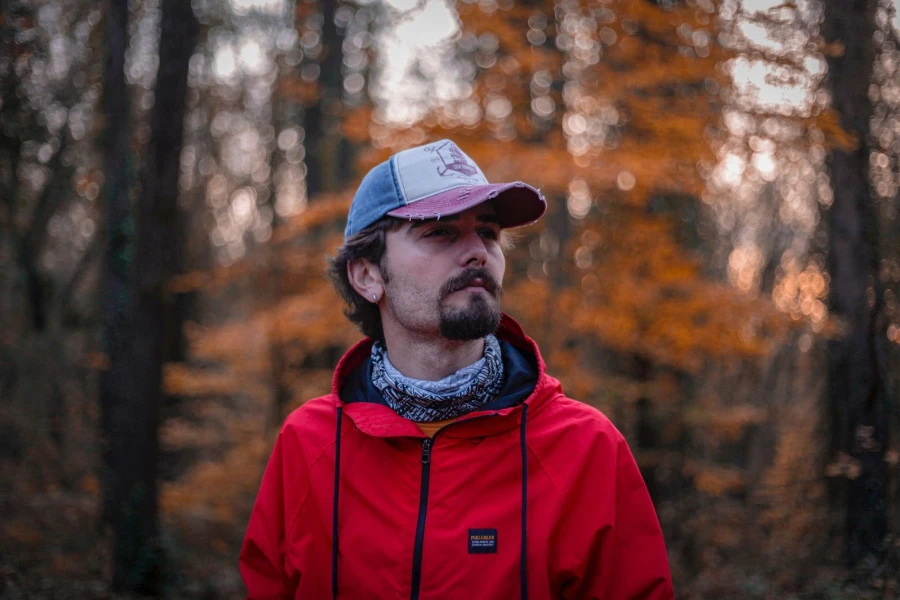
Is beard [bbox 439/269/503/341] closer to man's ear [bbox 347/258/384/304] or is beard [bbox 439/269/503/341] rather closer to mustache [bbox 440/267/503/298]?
mustache [bbox 440/267/503/298]

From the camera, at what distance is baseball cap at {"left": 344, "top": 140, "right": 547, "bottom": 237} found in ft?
7.18

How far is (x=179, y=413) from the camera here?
11.8 m

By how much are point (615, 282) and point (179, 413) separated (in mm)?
8408

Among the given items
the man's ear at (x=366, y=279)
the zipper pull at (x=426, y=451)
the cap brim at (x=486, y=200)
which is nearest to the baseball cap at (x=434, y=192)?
the cap brim at (x=486, y=200)

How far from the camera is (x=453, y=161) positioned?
2381 millimetres

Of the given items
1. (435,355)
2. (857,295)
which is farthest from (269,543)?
(857,295)

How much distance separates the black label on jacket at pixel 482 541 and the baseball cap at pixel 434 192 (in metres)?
0.98

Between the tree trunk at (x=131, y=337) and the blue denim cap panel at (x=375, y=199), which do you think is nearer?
the blue denim cap panel at (x=375, y=199)

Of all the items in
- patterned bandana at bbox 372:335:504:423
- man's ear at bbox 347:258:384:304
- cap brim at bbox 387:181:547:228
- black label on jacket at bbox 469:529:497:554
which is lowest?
black label on jacket at bbox 469:529:497:554

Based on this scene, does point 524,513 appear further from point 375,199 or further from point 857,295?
point 857,295

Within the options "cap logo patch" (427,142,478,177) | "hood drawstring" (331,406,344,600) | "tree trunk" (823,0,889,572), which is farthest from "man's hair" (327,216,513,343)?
"tree trunk" (823,0,889,572)

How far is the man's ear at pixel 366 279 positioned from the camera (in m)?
2.44

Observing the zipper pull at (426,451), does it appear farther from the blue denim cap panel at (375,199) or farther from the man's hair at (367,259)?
the blue denim cap panel at (375,199)

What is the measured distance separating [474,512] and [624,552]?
0.45m
